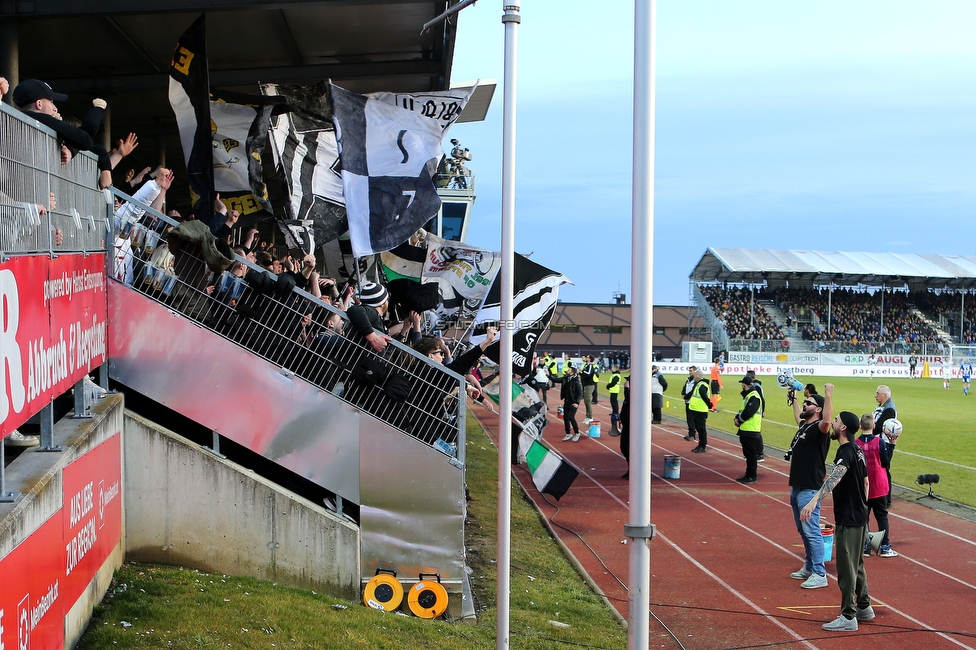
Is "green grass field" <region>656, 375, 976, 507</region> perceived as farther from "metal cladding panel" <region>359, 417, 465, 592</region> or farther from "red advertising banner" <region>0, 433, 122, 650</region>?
"red advertising banner" <region>0, 433, 122, 650</region>

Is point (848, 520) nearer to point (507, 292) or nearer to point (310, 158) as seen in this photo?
point (507, 292)

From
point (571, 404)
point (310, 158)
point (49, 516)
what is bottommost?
point (571, 404)

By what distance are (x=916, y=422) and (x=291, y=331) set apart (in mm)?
27392

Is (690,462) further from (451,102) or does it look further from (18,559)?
(18,559)

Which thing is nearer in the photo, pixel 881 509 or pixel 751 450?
pixel 881 509

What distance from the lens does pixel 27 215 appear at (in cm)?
553

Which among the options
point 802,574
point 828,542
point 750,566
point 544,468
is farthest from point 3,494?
point 828,542

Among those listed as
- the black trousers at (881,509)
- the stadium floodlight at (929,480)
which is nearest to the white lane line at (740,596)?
the black trousers at (881,509)

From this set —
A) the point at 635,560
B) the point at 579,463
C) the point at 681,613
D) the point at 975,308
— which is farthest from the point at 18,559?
the point at 975,308

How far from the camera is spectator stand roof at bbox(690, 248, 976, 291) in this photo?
81500mm

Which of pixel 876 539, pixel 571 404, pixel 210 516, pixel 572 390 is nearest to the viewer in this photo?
pixel 210 516

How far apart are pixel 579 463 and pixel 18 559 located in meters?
17.4

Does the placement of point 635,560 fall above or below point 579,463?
above

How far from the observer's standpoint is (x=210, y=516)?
352 inches
